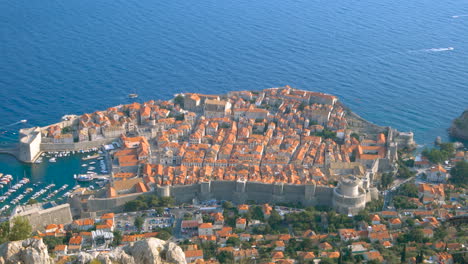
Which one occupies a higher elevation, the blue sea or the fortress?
the blue sea

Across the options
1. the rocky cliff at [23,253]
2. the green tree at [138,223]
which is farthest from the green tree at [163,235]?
the rocky cliff at [23,253]

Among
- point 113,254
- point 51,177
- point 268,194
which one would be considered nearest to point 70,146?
point 51,177

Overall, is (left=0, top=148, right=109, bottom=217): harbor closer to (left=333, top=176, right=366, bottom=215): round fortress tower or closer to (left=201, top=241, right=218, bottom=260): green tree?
(left=201, top=241, right=218, bottom=260): green tree

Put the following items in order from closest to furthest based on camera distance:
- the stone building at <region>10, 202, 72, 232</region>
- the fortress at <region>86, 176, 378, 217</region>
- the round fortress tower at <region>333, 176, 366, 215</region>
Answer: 1. the stone building at <region>10, 202, 72, 232</region>
2. the round fortress tower at <region>333, 176, 366, 215</region>
3. the fortress at <region>86, 176, 378, 217</region>

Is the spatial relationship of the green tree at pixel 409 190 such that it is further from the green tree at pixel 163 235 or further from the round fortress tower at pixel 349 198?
the green tree at pixel 163 235

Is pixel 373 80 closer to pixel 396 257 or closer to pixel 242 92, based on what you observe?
pixel 242 92

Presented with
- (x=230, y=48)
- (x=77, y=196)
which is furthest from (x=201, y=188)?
(x=230, y=48)

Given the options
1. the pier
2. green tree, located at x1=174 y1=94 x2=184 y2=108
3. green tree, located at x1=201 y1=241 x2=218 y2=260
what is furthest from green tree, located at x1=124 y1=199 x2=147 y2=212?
green tree, located at x1=174 y1=94 x2=184 y2=108
